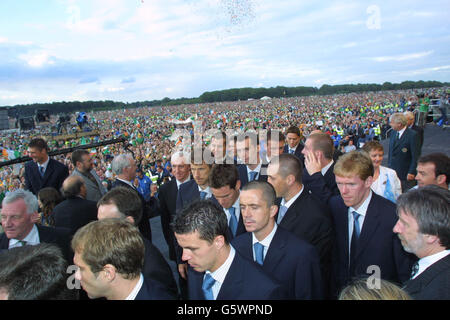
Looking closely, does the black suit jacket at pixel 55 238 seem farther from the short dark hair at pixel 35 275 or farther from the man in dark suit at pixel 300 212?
the man in dark suit at pixel 300 212

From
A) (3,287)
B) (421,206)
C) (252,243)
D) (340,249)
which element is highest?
(421,206)

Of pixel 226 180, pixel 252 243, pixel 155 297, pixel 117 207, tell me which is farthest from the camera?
pixel 226 180

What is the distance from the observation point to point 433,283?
1771 millimetres

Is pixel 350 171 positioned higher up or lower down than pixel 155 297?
higher up

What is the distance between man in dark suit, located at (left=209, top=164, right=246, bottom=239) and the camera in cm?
338

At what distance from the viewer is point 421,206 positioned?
2.04m

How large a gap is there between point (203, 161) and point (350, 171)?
197 cm

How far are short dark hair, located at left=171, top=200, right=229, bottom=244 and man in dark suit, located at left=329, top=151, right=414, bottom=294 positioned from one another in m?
1.29

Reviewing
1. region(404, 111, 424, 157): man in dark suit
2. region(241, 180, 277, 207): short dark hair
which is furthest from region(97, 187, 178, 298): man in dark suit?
region(404, 111, 424, 157): man in dark suit

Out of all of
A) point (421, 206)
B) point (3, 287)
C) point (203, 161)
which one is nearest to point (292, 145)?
point (203, 161)

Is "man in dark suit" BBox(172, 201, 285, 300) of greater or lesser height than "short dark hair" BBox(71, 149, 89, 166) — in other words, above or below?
below

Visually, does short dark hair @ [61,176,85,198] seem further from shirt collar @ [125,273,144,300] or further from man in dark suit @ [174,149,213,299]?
shirt collar @ [125,273,144,300]
